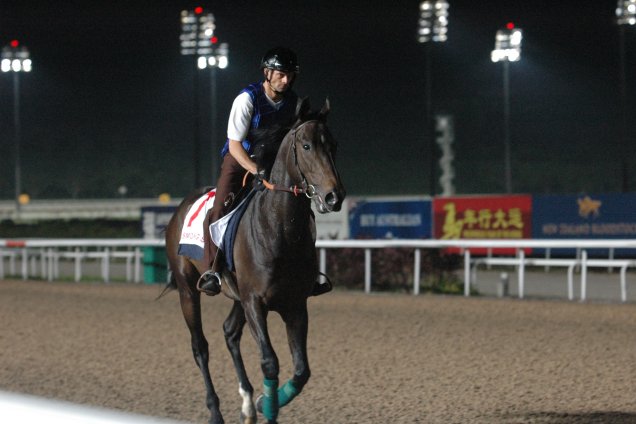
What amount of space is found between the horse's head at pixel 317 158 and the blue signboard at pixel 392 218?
1545 centimetres

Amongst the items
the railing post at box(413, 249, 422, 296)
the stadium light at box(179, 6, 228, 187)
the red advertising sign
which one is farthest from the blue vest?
the stadium light at box(179, 6, 228, 187)

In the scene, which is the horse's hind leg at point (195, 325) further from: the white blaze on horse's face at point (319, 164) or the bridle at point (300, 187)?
the white blaze on horse's face at point (319, 164)

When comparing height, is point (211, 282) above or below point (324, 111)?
below

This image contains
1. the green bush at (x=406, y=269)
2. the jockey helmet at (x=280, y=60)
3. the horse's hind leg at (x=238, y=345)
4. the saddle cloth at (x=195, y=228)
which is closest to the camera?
the jockey helmet at (x=280, y=60)

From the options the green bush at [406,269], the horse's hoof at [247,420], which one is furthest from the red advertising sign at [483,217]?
the horse's hoof at [247,420]

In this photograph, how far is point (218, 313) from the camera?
38.1 feet

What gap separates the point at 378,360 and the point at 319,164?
11.9 ft

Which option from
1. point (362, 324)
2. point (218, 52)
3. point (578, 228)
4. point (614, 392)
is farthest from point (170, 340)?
point (218, 52)

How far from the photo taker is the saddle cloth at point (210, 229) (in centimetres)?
500

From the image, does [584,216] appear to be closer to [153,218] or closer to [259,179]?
[153,218]

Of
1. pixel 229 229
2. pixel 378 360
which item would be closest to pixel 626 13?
pixel 378 360

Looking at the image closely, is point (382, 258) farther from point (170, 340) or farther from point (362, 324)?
point (170, 340)

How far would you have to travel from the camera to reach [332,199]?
4293mm

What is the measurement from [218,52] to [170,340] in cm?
1961
